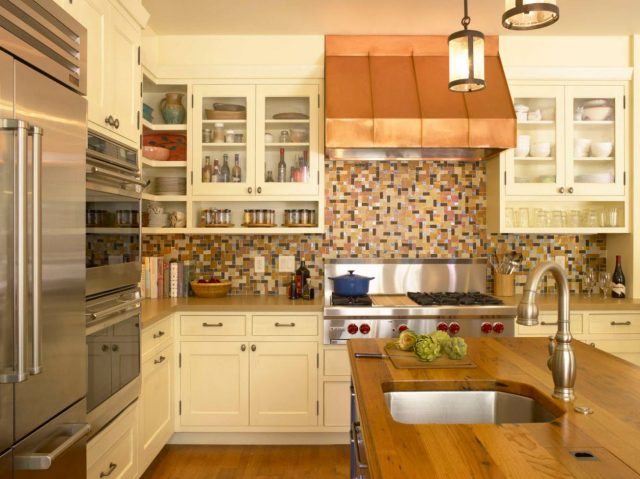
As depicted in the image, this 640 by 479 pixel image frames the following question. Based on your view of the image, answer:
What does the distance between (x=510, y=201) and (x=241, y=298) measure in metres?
2.05

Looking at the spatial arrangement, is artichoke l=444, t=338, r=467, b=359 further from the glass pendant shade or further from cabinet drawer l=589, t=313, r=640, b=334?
cabinet drawer l=589, t=313, r=640, b=334

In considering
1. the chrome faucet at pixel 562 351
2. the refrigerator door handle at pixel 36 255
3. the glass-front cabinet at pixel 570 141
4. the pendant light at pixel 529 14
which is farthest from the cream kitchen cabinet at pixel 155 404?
the glass-front cabinet at pixel 570 141

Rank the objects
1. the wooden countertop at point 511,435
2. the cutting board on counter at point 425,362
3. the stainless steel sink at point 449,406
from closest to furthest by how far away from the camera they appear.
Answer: the wooden countertop at point 511,435 → the stainless steel sink at point 449,406 → the cutting board on counter at point 425,362

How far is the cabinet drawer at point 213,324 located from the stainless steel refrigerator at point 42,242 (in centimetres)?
156

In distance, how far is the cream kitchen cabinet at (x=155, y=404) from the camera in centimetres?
284

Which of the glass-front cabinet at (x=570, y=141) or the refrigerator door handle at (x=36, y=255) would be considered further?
the glass-front cabinet at (x=570, y=141)

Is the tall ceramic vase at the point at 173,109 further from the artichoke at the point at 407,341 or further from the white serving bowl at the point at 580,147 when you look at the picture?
the white serving bowl at the point at 580,147

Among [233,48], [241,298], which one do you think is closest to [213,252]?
[241,298]

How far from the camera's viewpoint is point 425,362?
1.89 metres

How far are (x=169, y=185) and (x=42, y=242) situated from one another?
7.47ft

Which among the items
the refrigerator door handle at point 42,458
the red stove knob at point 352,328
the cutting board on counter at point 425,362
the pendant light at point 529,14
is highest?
the pendant light at point 529,14

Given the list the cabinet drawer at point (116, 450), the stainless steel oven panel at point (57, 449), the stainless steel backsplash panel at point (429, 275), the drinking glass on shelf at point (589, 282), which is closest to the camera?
the stainless steel oven panel at point (57, 449)

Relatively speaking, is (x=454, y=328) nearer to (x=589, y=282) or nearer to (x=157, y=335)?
(x=589, y=282)

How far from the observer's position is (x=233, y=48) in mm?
3762
